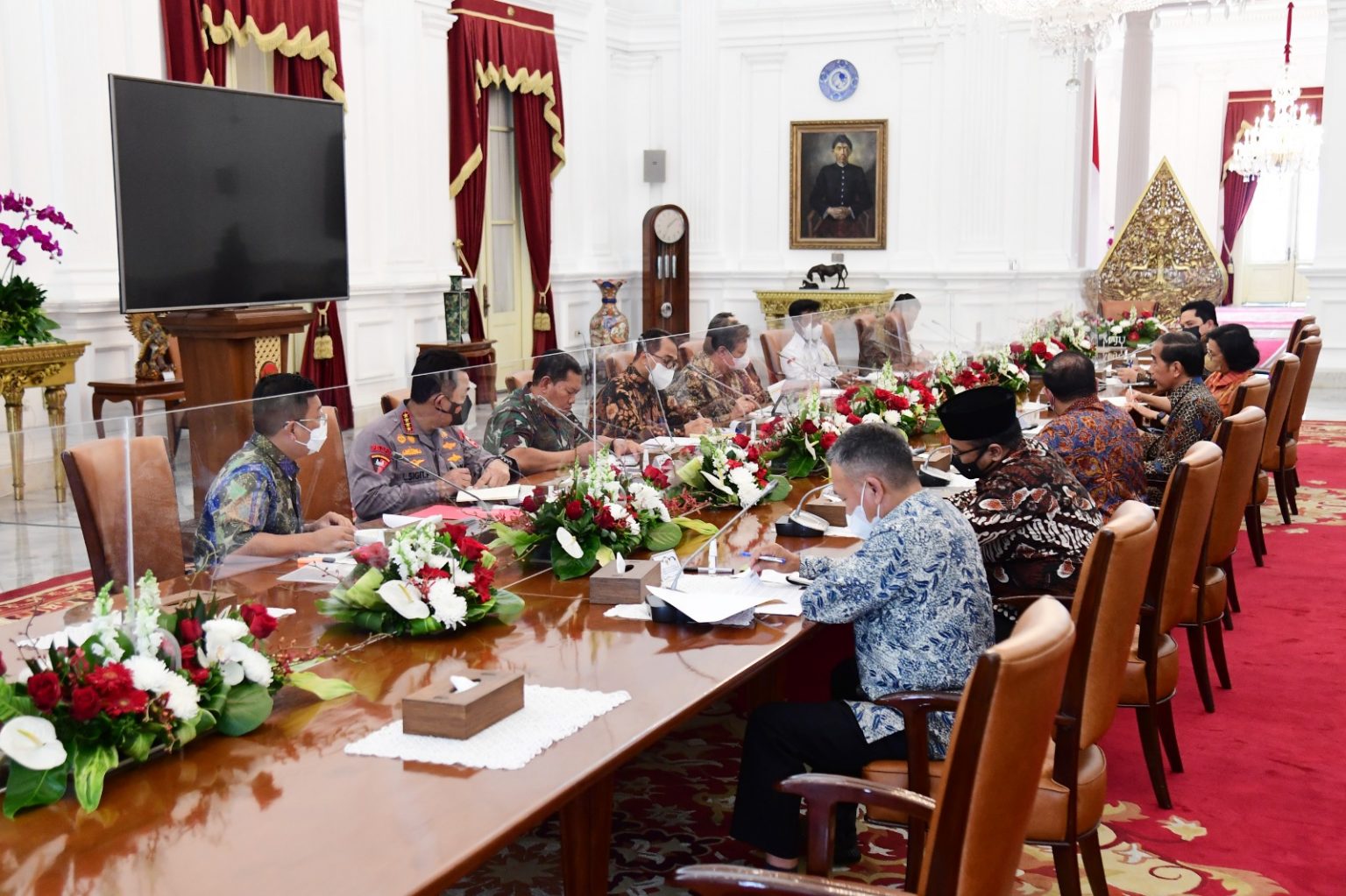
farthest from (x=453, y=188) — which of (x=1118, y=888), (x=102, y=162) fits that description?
(x=1118, y=888)

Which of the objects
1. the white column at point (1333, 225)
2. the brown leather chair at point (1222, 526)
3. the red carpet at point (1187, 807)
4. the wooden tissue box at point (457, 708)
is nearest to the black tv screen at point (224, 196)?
the red carpet at point (1187, 807)

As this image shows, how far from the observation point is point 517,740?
2395 mm

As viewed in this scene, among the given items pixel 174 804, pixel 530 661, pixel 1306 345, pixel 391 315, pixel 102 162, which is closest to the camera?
pixel 174 804

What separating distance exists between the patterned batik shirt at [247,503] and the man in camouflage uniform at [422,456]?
414 mm

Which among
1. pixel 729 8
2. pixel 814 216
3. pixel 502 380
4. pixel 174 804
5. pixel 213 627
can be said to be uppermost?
pixel 729 8

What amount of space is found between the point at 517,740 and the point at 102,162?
711cm

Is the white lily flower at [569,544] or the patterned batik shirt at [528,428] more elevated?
the patterned batik shirt at [528,428]

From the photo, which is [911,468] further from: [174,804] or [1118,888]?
[174,804]

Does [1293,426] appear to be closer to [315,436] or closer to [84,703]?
[315,436]

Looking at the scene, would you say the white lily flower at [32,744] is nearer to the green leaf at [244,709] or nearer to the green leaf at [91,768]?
the green leaf at [91,768]

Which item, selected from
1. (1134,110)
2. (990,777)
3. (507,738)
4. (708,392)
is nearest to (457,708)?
(507,738)

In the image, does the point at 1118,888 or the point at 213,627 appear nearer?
the point at 213,627

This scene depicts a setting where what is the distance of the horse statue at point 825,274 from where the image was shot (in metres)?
13.6

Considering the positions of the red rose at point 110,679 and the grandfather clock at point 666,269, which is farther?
the grandfather clock at point 666,269
